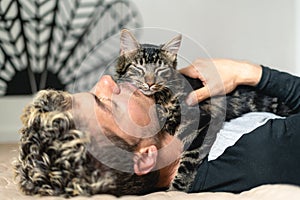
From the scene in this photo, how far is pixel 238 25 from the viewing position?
2600 mm

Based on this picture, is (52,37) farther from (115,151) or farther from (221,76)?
(115,151)

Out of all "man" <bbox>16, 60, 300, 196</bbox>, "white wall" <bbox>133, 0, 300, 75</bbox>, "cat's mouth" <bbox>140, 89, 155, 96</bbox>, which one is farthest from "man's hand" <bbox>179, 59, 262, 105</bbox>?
"white wall" <bbox>133, 0, 300, 75</bbox>

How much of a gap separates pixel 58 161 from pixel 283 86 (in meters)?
0.75

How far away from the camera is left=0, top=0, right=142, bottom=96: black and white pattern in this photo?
2.54 meters

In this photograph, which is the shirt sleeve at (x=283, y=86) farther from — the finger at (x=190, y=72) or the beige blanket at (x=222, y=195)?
the beige blanket at (x=222, y=195)

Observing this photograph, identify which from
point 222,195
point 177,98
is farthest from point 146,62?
point 222,195

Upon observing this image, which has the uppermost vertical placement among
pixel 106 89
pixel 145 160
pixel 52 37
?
pixel 106 89

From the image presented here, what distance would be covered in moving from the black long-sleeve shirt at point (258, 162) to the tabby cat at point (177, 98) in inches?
4.2

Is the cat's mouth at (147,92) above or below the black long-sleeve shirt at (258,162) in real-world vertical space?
above

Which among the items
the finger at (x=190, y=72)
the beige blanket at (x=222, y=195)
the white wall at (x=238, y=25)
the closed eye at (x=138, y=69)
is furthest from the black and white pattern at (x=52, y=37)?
the beige blanket at (x=222, y=195)

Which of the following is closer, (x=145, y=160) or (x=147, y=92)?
(x=145, y=160)

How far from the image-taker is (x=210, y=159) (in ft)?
4.17

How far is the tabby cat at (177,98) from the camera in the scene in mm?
1348

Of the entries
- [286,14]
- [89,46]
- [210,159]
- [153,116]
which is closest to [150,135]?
[153,116]
